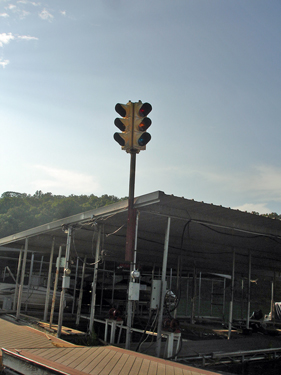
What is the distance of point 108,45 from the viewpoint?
26.1 ft

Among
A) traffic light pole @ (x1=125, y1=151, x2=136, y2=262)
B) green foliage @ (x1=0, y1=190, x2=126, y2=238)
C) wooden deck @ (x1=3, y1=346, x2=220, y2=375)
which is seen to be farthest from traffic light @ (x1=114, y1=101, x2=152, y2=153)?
green foliage @ (x1=0, y1=190, x2=126, y2=238)

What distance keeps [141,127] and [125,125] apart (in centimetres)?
28

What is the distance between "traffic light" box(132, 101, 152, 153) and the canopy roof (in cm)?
84

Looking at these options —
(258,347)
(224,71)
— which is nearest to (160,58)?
(224,71)

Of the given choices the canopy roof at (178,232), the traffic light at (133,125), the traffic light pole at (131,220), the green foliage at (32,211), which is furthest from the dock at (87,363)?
the green foliage at (32,211)

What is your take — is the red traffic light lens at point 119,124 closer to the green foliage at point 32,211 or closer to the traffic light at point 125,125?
the traffic light at point 125,125

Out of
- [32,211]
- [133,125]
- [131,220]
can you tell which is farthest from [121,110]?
[32,211]

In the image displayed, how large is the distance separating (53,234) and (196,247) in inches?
178

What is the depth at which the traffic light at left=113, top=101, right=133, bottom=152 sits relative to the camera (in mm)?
5656

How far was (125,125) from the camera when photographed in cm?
571

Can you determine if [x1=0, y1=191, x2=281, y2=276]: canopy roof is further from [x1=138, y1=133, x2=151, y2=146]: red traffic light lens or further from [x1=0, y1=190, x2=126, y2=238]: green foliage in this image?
[x1=0, y1=190, x2=126, y2=238]: green foliage

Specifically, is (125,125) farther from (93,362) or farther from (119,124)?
(93,362)

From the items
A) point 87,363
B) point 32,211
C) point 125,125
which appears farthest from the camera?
point 32,211

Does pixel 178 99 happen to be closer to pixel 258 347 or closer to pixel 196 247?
pixel 196 247
